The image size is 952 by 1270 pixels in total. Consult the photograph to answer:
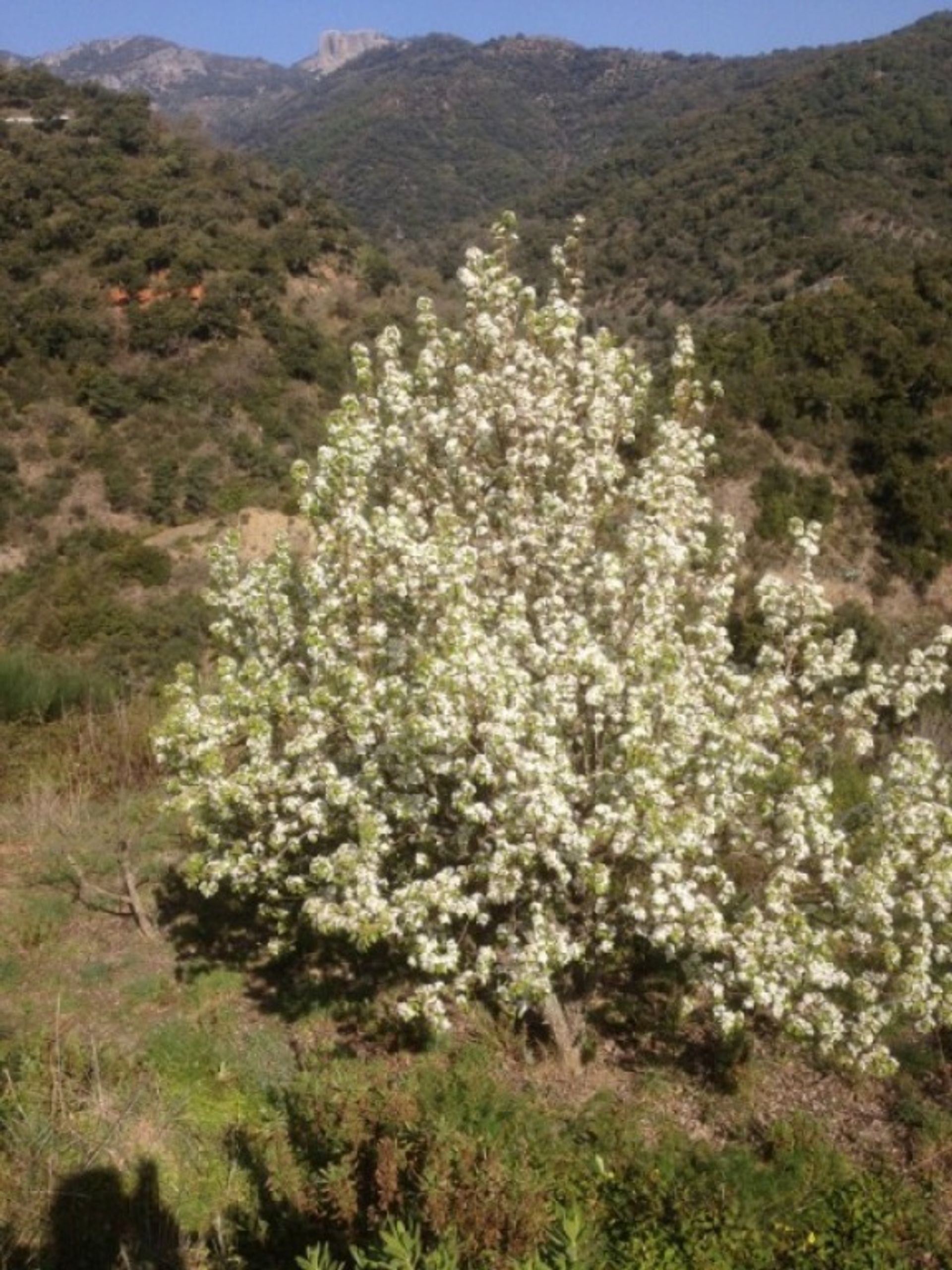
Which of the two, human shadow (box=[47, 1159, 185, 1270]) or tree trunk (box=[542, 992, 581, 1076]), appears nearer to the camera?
human shadow (box=[47, 1159, 185, 1270])

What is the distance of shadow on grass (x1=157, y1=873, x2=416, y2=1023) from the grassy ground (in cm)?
3

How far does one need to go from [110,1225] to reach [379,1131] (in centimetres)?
193

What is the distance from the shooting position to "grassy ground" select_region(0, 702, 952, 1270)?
18.6 feet

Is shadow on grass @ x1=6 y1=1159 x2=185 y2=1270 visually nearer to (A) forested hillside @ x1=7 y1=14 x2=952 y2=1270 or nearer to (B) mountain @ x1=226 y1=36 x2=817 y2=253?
(A) forested hillside @ x1=7 y1=14 x2=952 y2=1270

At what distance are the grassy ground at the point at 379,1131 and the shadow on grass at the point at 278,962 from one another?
0.03 metres

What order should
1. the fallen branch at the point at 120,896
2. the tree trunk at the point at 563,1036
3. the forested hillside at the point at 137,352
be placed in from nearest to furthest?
the tree trunk at the point at 563,1036, the fallen branch at the point at 120,896, the forested hillside at the point at 137,352

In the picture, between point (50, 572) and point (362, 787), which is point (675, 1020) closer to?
point (362, 787)

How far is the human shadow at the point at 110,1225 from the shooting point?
6.60m

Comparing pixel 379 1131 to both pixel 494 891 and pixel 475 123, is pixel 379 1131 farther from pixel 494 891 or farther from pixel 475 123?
pixel 475 123

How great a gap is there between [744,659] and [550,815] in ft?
25.5

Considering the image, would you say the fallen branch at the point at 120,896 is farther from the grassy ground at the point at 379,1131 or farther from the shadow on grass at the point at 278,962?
the shadow on grass at the point at 278,962

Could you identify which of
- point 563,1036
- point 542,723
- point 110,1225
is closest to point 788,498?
point 563,1036

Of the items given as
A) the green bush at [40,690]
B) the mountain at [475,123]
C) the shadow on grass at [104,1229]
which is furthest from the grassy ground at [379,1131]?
the mountain at [475,123]

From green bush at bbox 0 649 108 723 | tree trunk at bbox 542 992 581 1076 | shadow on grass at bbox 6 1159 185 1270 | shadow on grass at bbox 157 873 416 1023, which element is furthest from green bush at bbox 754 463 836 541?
shadow on grass at bbox 6 1159 185 1270
